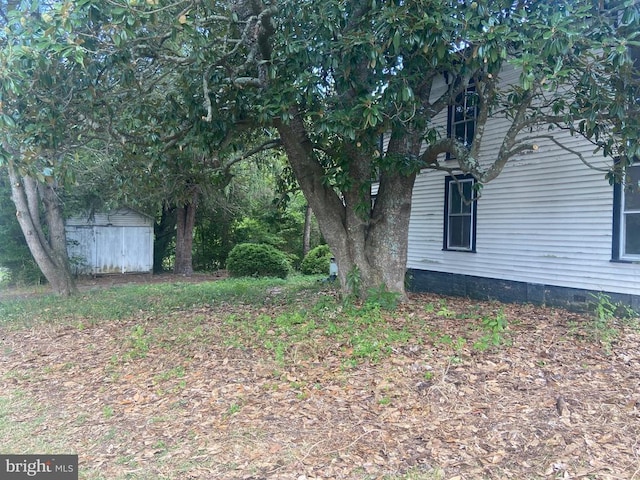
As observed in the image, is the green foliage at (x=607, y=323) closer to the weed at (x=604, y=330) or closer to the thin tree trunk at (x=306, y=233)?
the weed at (x=604, y=330)

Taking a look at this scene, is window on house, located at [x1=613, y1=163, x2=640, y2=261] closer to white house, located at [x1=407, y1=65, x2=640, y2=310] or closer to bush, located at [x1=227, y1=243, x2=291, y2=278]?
white house, located at [x1=407, y1=65, x2=640, y2=310]

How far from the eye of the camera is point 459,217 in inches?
470

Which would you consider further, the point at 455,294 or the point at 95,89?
the point at 455,294

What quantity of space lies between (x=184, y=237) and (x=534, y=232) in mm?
14280

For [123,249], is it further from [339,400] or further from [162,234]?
[339,400]

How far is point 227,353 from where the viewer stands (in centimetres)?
634

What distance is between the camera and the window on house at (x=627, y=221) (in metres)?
8.13

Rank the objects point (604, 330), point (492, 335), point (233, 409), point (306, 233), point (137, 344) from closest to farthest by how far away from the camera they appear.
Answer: point (233, 409)
point (492, 335)
point (604, 330)
point (137, 344)
point (306, 233)

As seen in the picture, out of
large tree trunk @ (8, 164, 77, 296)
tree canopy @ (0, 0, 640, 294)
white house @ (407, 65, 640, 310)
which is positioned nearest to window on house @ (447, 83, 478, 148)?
white house @ (407, 65, 640, 310)

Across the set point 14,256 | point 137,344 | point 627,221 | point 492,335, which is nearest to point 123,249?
point 14,256

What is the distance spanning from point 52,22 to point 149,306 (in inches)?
258

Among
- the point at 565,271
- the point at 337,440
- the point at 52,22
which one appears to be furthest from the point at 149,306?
the point at 565,271

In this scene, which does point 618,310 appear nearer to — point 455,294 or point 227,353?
point 455,294

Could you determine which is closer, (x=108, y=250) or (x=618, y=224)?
(x=618, y=224)
